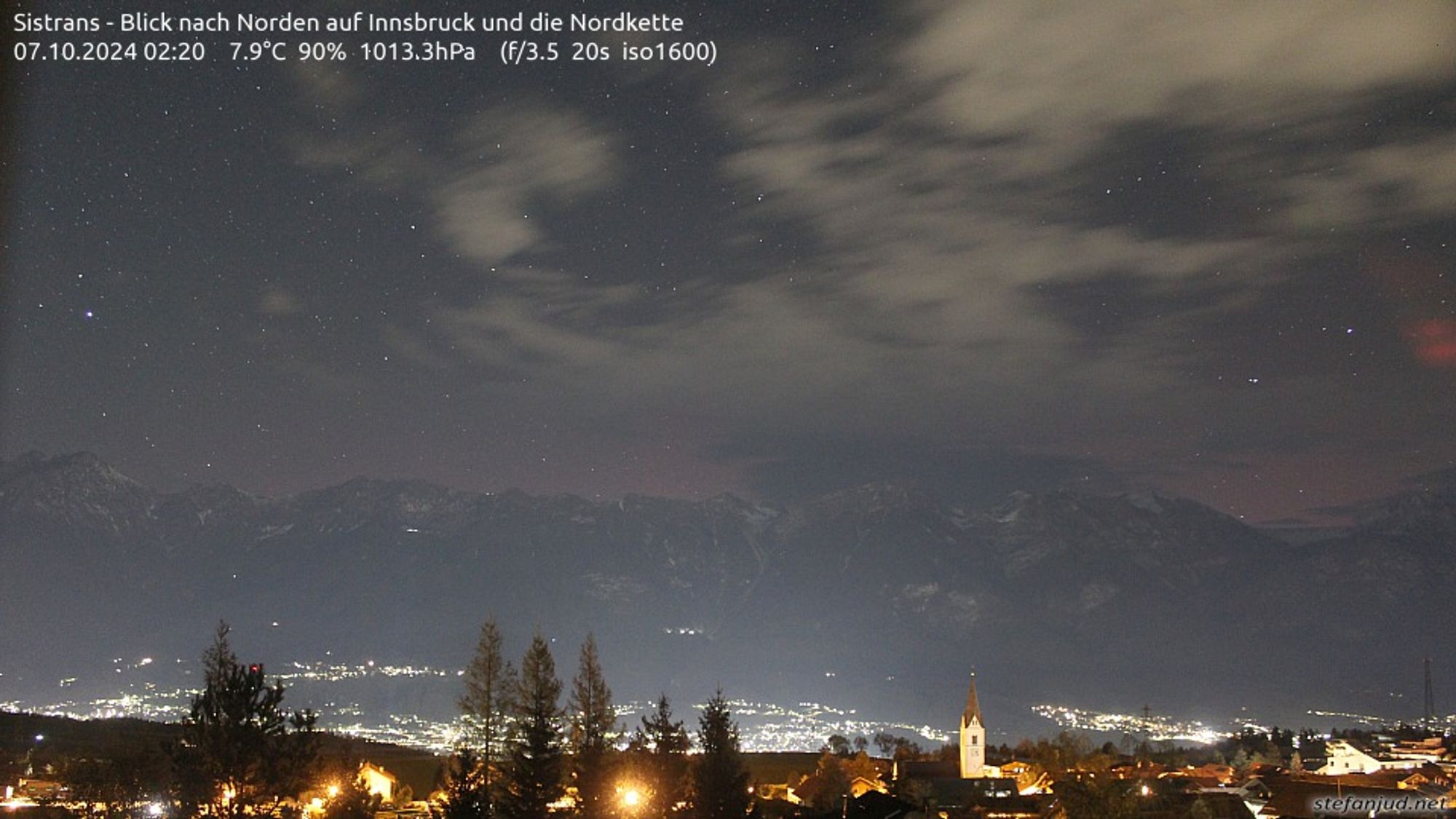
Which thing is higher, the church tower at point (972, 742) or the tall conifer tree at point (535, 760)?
the tall conifer tree at point (535, 760)

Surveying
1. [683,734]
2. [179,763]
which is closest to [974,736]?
[683,734]

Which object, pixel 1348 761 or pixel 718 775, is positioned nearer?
pixel 718 775

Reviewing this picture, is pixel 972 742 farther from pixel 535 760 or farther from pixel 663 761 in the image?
pixel 535 760

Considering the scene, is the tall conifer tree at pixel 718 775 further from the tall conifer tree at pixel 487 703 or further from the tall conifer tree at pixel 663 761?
the tall conifer tree at pixel 487 703

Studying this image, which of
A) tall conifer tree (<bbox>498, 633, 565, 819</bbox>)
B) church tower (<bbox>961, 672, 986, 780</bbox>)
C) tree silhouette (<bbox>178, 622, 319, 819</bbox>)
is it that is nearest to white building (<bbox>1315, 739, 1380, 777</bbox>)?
church tower (<bbox>961, 672, 986, 780</bbox>)

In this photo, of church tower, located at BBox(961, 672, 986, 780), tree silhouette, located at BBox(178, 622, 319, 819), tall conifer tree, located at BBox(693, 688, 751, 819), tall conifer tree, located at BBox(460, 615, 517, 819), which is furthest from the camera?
church tower, located at BBox(961, 672, 986, 780)

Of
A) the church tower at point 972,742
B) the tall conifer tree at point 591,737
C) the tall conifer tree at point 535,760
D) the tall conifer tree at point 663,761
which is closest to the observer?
the tall conifer tree at point 535,760

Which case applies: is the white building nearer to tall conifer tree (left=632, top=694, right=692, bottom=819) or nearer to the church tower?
the church tower

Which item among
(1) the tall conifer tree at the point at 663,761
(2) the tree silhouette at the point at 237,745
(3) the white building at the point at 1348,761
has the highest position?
(2) the tree silhouette at the point at 237,745

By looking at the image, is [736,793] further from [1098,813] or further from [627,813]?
[1098,813]

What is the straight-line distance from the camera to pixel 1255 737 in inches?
4515

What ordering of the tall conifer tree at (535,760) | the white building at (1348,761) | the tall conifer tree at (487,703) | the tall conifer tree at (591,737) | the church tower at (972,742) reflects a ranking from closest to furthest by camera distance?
the tall conifer tree at (535,760) < the tall conifer tree at (591,737) < the tall conifer tree at (487,703) < the white building at (1348,761) < the church tower at (972,742)

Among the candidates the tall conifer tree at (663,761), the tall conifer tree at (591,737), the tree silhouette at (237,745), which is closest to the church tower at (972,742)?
the tall conifer tree at (663,761)

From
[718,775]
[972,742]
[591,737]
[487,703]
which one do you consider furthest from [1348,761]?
[487,703]
